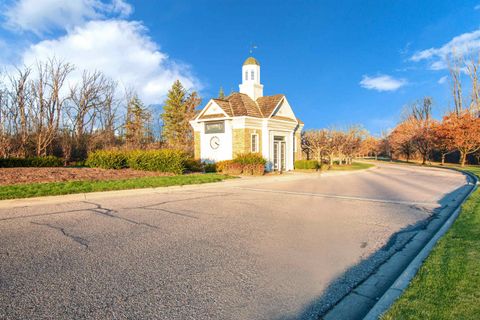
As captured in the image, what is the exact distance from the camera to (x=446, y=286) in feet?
11.7

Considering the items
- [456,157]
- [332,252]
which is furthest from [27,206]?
[456,157]

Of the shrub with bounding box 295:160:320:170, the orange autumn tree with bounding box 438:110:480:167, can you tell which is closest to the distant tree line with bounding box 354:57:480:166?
the orange autumn tree with bounding box 438:110:480:167

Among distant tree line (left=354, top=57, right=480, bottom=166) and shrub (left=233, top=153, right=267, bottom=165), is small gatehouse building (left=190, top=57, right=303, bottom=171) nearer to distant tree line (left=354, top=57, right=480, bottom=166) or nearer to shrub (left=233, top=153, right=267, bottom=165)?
shrub (left=233, top=153, right=267, bottom=165)

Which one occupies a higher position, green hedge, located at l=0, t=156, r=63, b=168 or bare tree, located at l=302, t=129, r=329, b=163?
bare tree, located at l=302, t=129, r=329, b=163

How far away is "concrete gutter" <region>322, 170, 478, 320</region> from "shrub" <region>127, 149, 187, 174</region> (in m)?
14.5

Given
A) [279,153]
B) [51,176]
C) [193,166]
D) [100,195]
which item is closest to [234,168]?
[193,166]

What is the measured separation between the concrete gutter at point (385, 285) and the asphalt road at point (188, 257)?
18 centimetres

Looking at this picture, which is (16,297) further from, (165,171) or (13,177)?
(165,171)

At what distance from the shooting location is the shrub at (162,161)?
722 inches

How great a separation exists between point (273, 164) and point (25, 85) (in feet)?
72.9

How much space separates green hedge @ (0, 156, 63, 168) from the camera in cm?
1834

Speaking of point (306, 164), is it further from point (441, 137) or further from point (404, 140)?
point (404, 140)

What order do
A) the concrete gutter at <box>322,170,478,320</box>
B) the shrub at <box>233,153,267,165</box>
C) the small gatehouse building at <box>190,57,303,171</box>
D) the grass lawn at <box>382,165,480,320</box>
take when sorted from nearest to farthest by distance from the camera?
the grass lawn at <box>382,165,480,320</box> < the concrete gutter at <box>322,170,478,320</box> < the shrub at <box>233,153,267,165</box> < the small gatehouse building at <box>190,57,303,171</box>

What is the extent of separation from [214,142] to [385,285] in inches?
845
